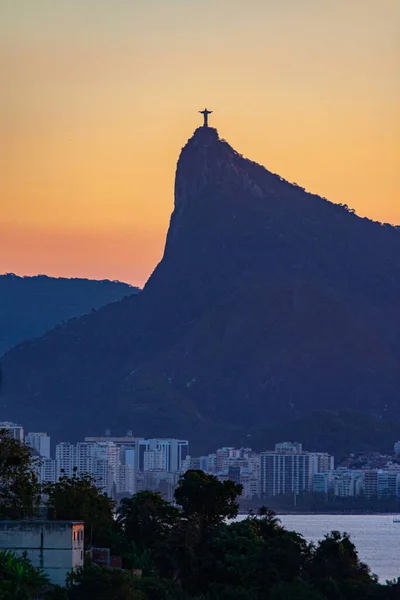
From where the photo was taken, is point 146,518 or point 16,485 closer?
point 16,485

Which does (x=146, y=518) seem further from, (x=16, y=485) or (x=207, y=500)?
(x=16, y=485)

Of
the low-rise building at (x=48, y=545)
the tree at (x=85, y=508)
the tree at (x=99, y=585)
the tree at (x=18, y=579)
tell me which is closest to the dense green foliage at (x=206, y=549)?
Answer: the tree at (x=85, y=508)

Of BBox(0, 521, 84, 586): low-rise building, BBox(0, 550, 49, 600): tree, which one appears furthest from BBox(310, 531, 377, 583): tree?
BBox(0, 550, 49, 600): tree

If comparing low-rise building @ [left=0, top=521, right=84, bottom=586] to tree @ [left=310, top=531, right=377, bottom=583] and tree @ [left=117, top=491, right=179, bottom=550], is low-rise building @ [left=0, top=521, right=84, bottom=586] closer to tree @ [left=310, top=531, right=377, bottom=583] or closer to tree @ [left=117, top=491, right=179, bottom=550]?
tree @ [left=117, top=491, right=179, bottom=550]

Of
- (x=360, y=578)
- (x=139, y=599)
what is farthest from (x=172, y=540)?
(x=139, y=599)

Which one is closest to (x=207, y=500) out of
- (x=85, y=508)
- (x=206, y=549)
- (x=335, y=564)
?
(x=206, y=549)
